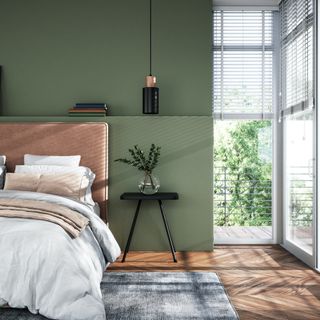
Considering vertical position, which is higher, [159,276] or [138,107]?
[138,107]

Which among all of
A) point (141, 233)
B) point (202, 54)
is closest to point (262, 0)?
point (202, 54)

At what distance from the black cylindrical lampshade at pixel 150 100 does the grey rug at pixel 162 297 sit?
5.75 feet

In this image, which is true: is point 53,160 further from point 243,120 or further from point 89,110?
point 243,120

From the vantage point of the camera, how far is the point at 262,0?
17.0ft

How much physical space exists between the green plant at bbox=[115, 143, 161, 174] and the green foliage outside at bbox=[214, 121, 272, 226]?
0.82 m

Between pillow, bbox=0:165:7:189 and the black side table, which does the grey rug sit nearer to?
the black side table

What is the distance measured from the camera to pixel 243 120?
17.5 ft

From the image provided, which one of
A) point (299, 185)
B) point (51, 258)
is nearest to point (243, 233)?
point (299, 185)

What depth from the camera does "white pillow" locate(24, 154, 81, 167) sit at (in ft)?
15.4

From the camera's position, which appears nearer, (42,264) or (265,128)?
(42,264)

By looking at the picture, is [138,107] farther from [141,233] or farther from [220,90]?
[141,233]

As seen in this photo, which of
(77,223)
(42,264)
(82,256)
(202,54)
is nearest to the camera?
(42,264)

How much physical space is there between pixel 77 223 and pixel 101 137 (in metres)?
1.80

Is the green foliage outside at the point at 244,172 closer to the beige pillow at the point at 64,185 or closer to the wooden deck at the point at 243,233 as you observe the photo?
the wooden deck at the point at 243,233
